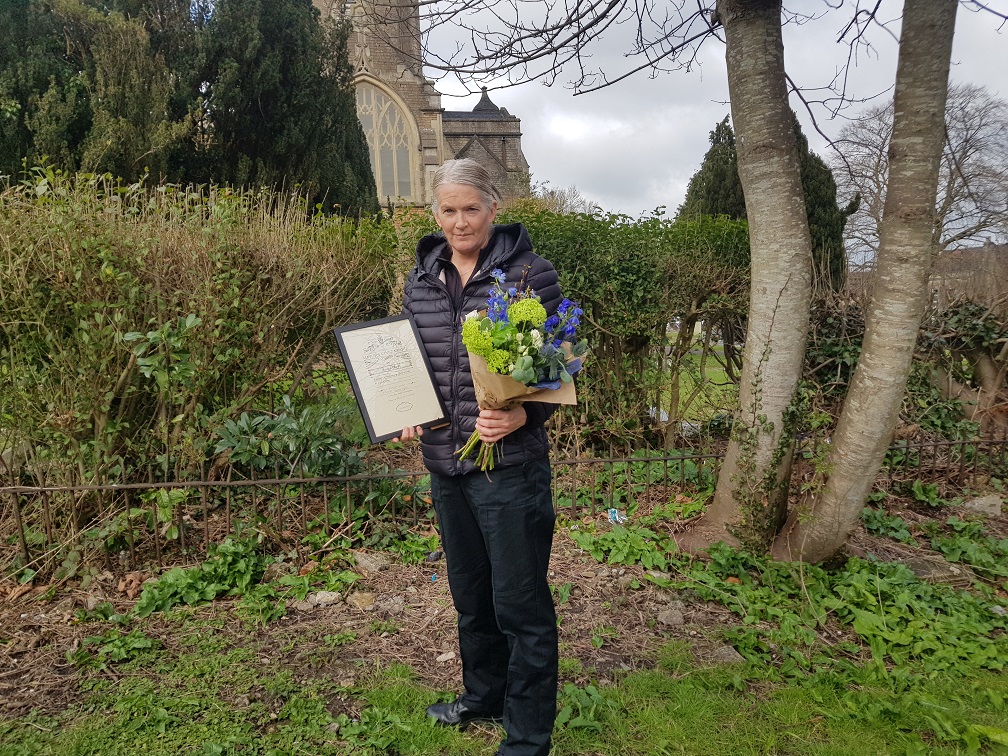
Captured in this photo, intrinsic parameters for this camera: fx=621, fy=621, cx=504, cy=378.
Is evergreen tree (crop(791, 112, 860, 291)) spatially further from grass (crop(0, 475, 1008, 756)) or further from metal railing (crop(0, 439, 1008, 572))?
grass (crop(0, 475, 1008, 756))

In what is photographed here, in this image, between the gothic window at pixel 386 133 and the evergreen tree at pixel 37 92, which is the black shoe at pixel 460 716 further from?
the gothic window at pixel 386 133

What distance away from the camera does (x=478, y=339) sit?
1814 mm

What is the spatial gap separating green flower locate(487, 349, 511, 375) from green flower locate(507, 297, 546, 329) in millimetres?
97

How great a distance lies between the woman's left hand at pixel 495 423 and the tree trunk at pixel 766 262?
6.97 feet

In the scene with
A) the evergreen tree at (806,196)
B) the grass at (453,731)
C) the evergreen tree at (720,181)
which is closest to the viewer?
the grass at (453,731)

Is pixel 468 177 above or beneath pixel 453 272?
above

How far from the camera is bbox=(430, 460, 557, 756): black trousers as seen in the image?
2.02 m

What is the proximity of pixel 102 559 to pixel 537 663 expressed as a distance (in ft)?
9.56

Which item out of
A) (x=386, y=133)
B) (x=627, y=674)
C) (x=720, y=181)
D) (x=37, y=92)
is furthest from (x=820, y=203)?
(x=386, y=133)

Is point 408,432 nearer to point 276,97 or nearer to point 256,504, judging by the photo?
point 256,504

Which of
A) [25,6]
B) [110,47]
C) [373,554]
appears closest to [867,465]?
[373,554]

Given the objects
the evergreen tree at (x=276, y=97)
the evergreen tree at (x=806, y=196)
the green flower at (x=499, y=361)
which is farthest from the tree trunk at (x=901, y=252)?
the evergreen tree at (x=276, y=97)

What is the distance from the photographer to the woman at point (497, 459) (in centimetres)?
201

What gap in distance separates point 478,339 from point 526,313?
16 centimetres
